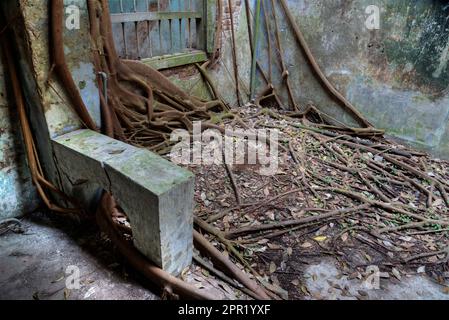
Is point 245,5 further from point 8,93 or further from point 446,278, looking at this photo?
point 446,278

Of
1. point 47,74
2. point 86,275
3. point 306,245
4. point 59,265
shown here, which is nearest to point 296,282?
point 306,245

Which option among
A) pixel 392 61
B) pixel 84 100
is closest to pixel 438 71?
pixel 392 61

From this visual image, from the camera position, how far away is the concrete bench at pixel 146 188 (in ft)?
6.81

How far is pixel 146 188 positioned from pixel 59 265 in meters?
1.16

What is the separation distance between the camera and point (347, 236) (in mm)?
3055

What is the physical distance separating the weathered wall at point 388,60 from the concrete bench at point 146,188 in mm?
3786

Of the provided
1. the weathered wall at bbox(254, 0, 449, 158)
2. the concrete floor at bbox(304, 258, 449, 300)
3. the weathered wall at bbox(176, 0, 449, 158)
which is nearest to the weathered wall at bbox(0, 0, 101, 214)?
the concrete floor at bbox(304, 258, 449, 300)

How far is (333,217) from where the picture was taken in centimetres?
326

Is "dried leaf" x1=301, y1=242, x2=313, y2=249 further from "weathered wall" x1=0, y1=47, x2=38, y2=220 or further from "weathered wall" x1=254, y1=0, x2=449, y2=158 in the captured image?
"weathered wall" x1=254, y1=0, x2=449, y2=158

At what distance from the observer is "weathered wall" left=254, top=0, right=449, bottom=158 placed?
13.7 ft

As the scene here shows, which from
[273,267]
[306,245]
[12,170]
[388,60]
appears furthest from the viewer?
[388,60]

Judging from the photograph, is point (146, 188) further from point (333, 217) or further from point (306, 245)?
point (333, 217)

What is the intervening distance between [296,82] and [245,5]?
5.13ft

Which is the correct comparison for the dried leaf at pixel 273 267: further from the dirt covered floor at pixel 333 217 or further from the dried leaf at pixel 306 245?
the dried leaf at pixel 306 245
